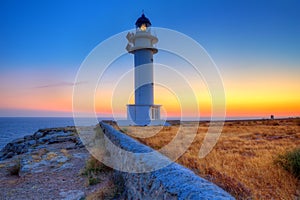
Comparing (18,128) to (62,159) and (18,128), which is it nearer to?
(18,128)

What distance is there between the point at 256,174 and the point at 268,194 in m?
1.02

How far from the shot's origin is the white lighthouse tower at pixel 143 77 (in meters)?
20.5

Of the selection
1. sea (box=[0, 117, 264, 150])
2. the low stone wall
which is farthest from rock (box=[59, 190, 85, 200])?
sea (box=[0, 117, 264, 150])

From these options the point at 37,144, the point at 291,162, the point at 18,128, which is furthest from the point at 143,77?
the point at 18,128

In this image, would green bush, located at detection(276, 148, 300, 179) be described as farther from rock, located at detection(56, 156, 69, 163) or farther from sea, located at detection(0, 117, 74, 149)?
sea, located at detection(0, 117, 74, 149)

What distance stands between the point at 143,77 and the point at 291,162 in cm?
1760

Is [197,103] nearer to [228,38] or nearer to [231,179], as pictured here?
[228,38]

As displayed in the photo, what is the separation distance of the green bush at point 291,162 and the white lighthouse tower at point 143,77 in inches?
620

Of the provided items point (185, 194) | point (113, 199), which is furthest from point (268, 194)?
point (113, 199)

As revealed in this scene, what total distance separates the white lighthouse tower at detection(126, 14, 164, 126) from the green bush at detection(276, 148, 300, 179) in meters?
15.7

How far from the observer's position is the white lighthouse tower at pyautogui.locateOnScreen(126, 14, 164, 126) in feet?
67.4

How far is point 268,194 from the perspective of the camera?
3.43m

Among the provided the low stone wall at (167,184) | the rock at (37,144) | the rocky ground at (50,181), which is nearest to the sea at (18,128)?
the rock at (37,144)

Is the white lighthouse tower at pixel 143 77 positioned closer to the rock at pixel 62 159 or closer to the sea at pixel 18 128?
the rock at pixel 62 159
